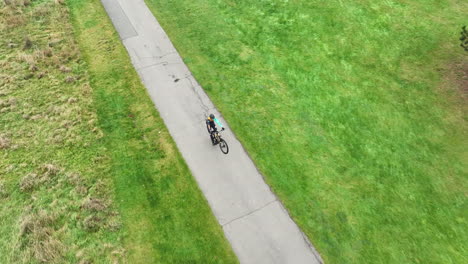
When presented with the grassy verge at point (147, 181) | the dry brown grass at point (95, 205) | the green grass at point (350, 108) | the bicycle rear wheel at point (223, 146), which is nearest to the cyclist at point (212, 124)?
the bicycle rear wheel at point (223, 146)

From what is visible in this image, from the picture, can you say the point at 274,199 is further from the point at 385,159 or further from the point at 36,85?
the point at 36,85

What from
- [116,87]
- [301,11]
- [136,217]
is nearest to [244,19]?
[301,11]

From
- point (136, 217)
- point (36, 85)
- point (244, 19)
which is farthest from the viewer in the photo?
point (244, 19)

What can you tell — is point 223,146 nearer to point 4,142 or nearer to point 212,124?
point 212,124

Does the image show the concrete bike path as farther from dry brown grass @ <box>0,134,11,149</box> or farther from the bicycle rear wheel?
dry brown grass @ <box>0,134,11,149</box>

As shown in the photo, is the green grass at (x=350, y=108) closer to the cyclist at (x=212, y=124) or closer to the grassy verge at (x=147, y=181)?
the cyclist at (x=212, y=124)

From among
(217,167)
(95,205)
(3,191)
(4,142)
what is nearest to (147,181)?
(95,205)
